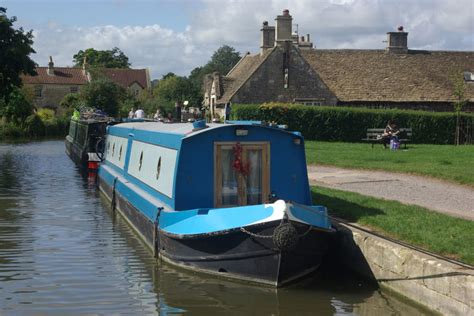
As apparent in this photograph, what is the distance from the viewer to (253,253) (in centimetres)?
877

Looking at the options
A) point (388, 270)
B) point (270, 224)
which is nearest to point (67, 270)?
point (270, 224)

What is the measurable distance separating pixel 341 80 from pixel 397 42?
5.43m

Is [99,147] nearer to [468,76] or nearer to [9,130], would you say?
[468,76]

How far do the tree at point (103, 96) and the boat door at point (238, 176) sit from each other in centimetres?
4756

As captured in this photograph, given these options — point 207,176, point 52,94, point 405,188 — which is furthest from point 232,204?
point 52,94

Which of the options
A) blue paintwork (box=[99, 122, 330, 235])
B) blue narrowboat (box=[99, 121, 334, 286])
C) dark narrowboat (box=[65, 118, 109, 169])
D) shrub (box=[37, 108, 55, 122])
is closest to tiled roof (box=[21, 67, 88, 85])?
shrub (box=[37, 108, 55, 122])

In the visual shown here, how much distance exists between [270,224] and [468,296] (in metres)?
2.47

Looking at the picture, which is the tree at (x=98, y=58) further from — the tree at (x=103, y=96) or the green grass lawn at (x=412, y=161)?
the green grass lawn at (x=412, y=161)

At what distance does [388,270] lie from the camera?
341 inches

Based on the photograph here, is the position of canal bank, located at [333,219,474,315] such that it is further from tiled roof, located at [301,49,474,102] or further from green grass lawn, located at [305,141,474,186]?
tiled roof, located at [301,49,474,102]

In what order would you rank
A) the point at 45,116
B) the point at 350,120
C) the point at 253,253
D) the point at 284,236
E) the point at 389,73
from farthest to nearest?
the point at 45,116 → the point at 389,73 → the point at 350,120 → the point at 253,253 → the point at 284,236

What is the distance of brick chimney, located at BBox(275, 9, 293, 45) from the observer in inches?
1371

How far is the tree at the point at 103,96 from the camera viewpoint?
57.2m

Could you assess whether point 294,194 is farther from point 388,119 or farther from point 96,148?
point 388,119
